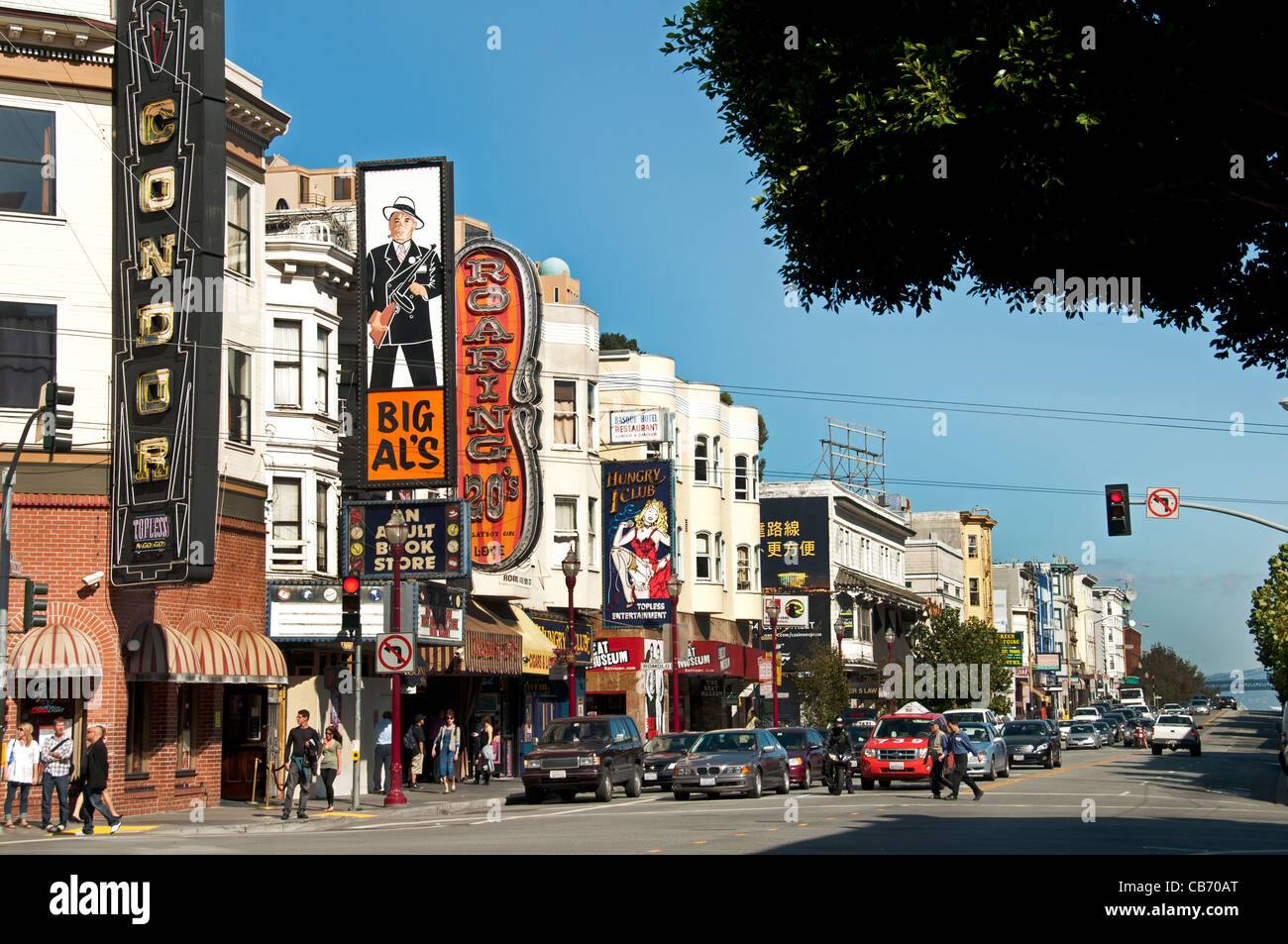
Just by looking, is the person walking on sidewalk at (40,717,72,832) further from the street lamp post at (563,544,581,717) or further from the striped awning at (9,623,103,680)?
the street lamp post at (563,544,581,717)

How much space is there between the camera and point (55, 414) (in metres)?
25.1

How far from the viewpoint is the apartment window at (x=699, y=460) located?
5875cm

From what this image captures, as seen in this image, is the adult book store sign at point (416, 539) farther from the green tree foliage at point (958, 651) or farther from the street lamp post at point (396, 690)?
the green tree foliage at point (958, 651)

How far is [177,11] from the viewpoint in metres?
28.1

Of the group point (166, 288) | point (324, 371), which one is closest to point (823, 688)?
point (324, 371)

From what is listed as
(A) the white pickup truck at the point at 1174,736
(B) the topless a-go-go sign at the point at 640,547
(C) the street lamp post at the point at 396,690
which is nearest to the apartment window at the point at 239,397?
(C) the street lamp post at the point at 396,690

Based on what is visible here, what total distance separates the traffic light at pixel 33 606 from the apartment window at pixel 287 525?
310 inches

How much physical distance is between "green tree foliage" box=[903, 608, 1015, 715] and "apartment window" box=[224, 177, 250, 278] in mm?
56574

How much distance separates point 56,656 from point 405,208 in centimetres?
1483

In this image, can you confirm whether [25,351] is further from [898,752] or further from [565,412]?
[565,412]

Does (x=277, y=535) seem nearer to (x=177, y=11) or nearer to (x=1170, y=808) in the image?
(x=177, y=11)

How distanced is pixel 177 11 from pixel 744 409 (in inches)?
1484
